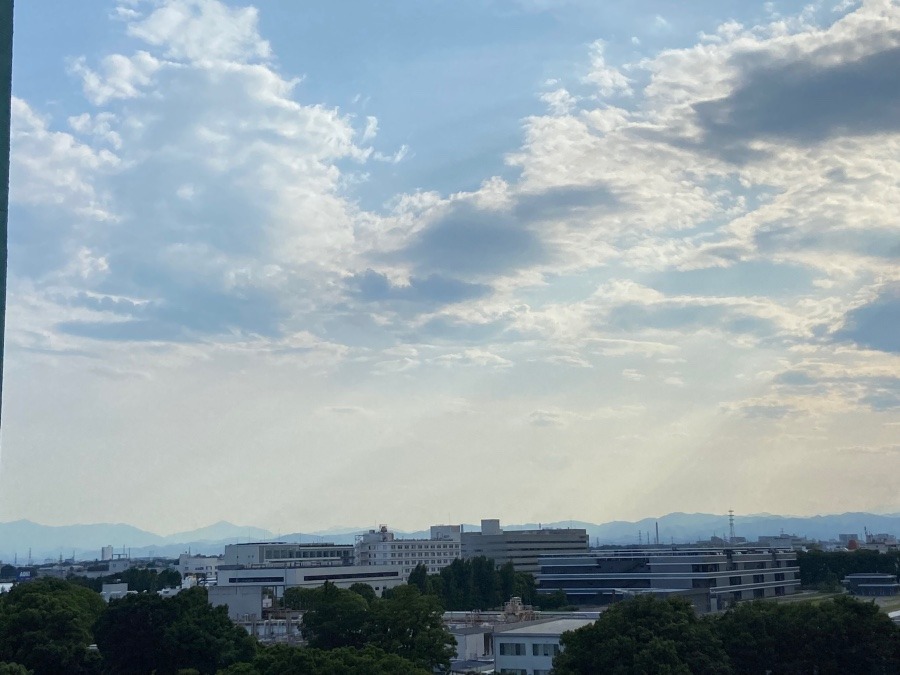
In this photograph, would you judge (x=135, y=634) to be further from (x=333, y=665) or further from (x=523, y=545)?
(x=523, y=545)

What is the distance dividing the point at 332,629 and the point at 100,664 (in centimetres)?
930

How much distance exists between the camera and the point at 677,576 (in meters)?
72.8

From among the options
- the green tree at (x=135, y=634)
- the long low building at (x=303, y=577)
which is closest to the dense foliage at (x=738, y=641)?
the green tree at (x=135, y=634)

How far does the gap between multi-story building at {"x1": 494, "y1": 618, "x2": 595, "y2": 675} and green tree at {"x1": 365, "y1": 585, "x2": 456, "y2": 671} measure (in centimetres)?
207

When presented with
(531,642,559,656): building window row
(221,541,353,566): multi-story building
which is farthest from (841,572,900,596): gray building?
(221,541,353,566): multi-story building

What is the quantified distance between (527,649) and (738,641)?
386 inches

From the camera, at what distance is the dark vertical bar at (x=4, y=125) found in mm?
6980

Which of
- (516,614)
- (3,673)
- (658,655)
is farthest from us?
(516,614)

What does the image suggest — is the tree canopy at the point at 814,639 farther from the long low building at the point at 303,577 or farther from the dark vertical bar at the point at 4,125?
the long low building at the point at 303,577

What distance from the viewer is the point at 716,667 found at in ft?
92.1

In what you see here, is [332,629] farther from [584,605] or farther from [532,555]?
[532,555]

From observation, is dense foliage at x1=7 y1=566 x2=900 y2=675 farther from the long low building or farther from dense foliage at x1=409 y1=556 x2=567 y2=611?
the long low building

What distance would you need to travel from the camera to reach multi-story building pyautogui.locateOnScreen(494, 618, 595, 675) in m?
36.8

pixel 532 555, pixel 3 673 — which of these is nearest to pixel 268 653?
pixel 3 673
